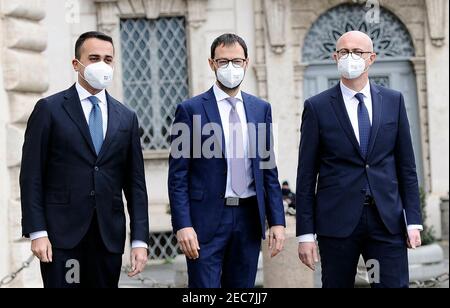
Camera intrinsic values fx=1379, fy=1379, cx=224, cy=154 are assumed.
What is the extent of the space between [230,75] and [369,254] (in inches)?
46.1

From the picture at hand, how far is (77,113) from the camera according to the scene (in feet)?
22.9

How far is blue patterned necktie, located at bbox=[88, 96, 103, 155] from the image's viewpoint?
698cm

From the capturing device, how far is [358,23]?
18375 mm

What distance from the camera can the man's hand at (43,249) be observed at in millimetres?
6754

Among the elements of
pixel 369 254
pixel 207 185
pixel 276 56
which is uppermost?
pixel 276 56

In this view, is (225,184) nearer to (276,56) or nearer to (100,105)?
(100,105)

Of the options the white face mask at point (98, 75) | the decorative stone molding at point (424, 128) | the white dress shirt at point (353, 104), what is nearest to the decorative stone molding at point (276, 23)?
the decorative stone molding at point (424, 128)

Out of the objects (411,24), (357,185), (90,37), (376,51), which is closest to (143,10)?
(376,51)

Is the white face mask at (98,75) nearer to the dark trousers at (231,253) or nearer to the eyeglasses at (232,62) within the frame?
the eyeglasses at (232,62)

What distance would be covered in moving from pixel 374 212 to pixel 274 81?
36.9 feet

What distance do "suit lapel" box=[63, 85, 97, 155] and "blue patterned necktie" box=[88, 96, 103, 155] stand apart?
0.13 feet

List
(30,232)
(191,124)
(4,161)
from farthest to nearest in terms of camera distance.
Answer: (4,161) → (191,124) → (30,232)
